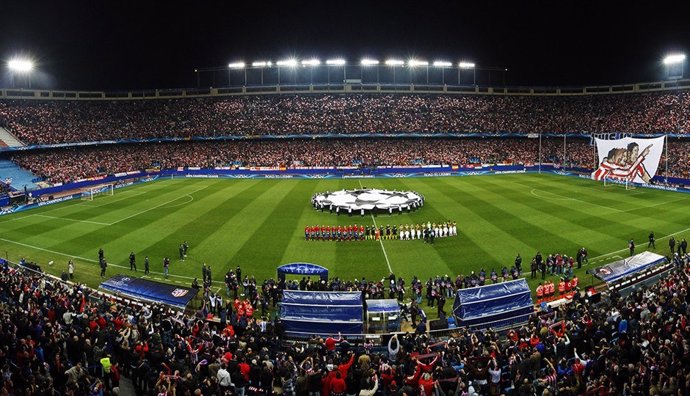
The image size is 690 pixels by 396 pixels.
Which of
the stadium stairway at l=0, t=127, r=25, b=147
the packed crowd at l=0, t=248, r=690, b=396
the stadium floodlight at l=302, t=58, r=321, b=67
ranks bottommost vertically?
the packed crowd at l=0, t=248, r=690, b=396

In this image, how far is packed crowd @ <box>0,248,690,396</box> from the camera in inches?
496

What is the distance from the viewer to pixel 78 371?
1298cm

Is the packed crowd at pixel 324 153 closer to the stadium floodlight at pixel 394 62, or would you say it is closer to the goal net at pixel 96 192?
the goal net at pixel 96 192

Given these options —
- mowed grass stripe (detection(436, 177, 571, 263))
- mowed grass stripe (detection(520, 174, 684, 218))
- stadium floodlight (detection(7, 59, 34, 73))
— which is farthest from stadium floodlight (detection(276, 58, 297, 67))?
mowed grass stripe (detection(436, 177, 571, 263))

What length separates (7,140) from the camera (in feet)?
226

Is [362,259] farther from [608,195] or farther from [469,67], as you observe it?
[469,67]

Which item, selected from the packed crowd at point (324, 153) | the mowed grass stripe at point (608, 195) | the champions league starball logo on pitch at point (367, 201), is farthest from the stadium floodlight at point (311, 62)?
the champions league starball logo on pitch at point (367, 201)

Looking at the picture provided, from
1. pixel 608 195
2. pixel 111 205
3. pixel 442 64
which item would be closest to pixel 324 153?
pixel 442 64

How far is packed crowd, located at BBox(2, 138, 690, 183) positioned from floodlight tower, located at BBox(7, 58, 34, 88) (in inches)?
685

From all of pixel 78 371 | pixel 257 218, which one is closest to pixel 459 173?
pixel 257 218

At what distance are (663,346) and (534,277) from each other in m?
14.4

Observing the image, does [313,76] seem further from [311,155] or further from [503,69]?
[503,69]

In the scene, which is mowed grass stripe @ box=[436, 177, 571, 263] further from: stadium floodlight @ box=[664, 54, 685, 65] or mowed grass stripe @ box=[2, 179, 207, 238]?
stadium floodlight @ box=[664, 54, 685, 65]

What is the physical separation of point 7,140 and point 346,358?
7367cm
